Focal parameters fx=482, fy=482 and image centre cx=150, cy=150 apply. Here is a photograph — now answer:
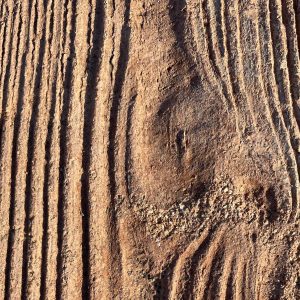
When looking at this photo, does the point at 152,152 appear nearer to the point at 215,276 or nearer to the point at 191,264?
the point at 191,264

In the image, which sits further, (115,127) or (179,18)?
(179,18)

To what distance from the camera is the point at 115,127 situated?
2955 millimetres

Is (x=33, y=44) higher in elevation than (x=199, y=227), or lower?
higher

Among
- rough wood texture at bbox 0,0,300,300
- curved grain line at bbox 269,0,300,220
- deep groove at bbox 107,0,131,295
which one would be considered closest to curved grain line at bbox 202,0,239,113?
rough wood texture at bbox 0,0,300,300

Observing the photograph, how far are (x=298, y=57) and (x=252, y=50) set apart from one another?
0.90 feet

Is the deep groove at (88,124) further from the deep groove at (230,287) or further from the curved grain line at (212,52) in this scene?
the deep groove at (230,287)

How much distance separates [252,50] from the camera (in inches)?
116

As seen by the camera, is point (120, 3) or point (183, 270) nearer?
point (183, 270)

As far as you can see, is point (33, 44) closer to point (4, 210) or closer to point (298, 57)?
point (4, 210)

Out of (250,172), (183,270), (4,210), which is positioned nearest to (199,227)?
(183,270)

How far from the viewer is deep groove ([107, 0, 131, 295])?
9.34 feet

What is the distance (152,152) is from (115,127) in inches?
10.8

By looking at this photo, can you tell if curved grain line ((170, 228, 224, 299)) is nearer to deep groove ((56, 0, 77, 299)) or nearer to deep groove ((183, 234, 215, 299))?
deep groove ((183, 234, 215, 299))

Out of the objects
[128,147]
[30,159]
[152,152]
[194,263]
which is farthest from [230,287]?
[30,159]
